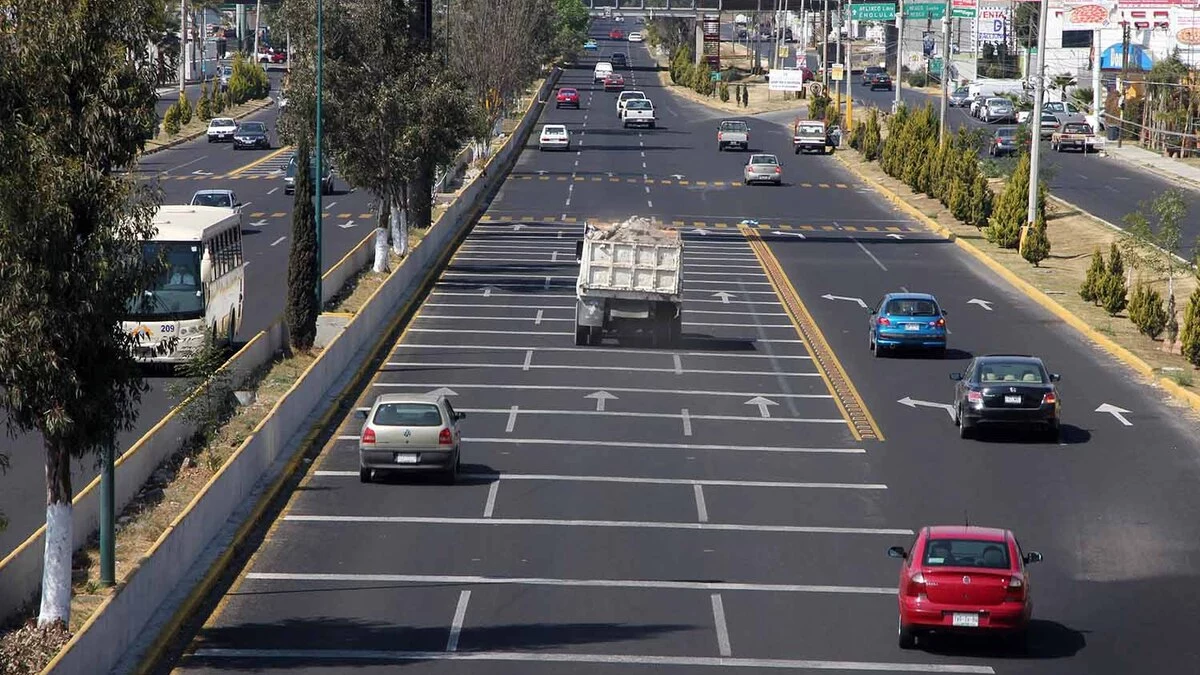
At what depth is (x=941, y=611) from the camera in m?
19.9

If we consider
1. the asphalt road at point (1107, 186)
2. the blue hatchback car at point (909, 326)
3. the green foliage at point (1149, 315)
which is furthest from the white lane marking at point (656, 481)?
the asphalt road at point (1107, 186)

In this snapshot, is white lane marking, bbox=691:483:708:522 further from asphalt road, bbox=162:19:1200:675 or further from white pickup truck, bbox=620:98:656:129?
white pickup truck, bbox=620:98:656:129

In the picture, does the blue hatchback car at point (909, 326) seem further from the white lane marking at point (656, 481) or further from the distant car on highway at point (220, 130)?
the distant car on highway at point (220, 130)

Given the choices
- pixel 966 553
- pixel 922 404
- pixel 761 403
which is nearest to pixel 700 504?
pixel 966 553

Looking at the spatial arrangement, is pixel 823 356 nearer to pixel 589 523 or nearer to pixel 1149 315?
pixel 1149 315

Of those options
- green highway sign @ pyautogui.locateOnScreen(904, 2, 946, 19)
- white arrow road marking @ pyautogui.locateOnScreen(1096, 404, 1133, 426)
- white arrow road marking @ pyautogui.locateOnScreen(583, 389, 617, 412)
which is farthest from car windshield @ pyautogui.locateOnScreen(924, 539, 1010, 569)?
green highway sign @ pyautogui.locateOnScreen(904, 2, 946, 19)

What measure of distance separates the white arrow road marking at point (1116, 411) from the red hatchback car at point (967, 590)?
50.1 ft

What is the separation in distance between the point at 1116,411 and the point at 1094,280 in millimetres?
13584

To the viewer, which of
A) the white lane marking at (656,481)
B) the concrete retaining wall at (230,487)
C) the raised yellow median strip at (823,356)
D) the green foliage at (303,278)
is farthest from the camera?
the green foliage at (303,278)

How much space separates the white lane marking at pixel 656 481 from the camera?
2933cm

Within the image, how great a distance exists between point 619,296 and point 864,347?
598cm

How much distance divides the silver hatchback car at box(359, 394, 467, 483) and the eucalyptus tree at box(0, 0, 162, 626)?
9055 millimetres

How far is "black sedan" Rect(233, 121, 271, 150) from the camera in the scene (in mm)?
97438

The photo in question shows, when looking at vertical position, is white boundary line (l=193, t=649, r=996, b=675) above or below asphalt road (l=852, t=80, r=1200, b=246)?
below
